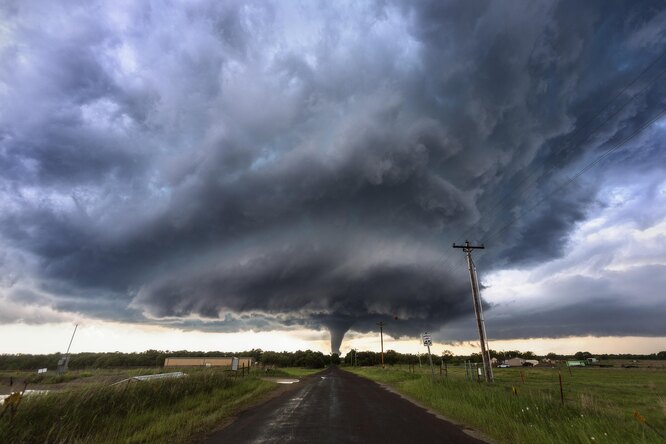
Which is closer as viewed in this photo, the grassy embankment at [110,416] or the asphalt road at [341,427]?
the asphalt road at [341,427]

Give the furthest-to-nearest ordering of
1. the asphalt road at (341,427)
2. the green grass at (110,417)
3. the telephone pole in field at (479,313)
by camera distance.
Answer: the telephone pole in field at (479,313), the green grass at (110,417), the asphalt road at (341,427)

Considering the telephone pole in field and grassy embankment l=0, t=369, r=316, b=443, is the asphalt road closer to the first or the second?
grassy embankment l=0, t=369, r=316, b=443

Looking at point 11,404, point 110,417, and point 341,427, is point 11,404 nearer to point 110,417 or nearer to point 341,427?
point 110,417

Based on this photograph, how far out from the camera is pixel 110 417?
11695mm

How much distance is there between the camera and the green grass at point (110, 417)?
916 cm

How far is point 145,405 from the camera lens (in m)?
14.3

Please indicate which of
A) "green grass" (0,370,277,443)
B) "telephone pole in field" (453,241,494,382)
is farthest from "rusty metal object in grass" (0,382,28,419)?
"telephone pole in field" (453,241,494,382)

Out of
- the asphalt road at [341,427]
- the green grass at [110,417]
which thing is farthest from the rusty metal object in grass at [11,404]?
the asphalt road at [341,427]

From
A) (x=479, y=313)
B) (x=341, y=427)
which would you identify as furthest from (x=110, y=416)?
(x=479, y=313)

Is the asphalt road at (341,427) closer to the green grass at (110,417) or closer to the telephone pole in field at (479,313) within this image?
the green grass at (110,417)

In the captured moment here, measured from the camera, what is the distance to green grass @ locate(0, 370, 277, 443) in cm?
916

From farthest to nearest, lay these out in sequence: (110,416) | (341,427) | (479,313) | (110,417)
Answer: (479,313)
(110,416)
(110,417)
(341,427)

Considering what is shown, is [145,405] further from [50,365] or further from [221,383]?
[50,365]

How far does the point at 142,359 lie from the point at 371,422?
508 feet
